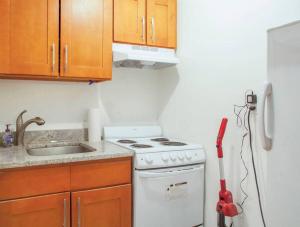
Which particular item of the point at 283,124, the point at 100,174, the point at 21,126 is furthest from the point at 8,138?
the point at 283,124

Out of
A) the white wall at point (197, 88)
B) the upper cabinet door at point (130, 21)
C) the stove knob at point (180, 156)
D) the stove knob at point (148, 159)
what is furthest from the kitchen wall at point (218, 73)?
the stove knob at point (148, 159)

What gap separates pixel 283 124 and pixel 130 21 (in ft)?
5.29

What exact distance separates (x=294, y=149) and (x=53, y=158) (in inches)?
51.6

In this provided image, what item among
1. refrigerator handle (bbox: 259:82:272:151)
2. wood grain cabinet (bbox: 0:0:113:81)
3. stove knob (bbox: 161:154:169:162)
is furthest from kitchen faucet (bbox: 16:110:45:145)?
refrigerator handle (bbox: 259:82:272:151)

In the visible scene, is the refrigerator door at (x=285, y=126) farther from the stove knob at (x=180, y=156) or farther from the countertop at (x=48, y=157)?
the countertop at (x=48, y=157)

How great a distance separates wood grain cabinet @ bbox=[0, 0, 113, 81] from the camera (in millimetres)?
1791

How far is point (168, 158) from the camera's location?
197 centimetres

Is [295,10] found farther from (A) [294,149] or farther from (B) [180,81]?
(B) [180,81]

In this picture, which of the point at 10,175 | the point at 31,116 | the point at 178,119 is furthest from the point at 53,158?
the point at 178,119

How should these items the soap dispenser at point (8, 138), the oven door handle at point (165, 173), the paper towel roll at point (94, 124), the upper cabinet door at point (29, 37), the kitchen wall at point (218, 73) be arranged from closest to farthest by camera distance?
the kitchen wall at point (218, 73)
the upper cabinet door at point (29, 37)
the oven door handle at point (165, 173)
the soap dispenser at point (8, 138)
the paper towel roll at point (94, 124)

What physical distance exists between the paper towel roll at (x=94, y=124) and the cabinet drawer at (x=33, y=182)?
65cm

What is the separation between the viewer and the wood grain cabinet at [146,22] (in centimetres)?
222

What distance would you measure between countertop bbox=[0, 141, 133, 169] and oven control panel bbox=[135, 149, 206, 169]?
0.09 meters

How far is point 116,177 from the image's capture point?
1.87 metres
